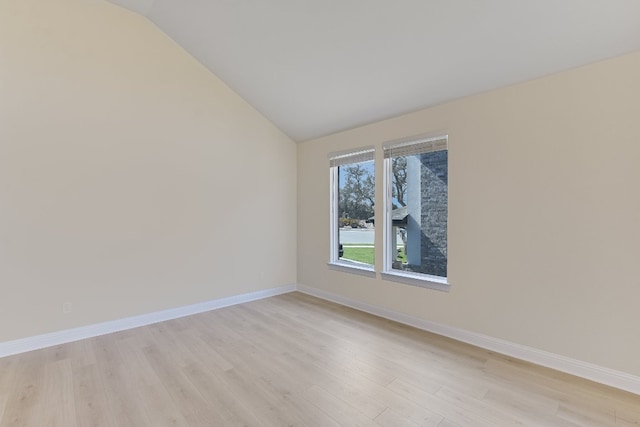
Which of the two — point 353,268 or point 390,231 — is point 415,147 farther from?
point 353,268

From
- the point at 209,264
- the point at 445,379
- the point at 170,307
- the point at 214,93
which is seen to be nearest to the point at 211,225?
the point at 209,264

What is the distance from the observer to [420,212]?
356cm

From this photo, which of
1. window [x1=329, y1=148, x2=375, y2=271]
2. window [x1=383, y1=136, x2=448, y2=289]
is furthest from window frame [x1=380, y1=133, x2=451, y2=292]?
window [x1=329, y1=148, x2=375, y2=271]

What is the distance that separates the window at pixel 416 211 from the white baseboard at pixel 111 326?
2.28 meters

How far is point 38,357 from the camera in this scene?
111 inches

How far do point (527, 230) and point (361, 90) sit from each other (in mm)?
2238

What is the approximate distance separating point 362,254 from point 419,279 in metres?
1.02

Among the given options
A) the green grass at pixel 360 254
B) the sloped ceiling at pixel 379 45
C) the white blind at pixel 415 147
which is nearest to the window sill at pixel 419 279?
the green grass at pixel 360 254

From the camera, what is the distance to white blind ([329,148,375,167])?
13.4 feet

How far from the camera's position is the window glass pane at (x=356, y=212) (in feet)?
13.6

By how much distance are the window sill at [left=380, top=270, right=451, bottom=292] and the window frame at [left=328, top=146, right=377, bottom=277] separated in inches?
16.1

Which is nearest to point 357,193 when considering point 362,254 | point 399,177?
point 399,177

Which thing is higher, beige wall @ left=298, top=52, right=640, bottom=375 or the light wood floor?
beige wall @ left=298, top=52, right=640, bottom=375

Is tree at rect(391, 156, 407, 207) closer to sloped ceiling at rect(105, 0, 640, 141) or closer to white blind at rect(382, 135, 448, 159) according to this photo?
white blind at rect(382, 135, 448, 159)
